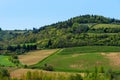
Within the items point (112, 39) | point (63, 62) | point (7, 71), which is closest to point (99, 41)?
point (112, 39)

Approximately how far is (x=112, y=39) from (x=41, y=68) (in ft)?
196

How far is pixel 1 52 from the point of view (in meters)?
178

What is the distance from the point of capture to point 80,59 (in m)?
135

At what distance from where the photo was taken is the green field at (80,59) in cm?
12406

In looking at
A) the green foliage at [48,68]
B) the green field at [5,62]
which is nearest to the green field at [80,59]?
the green foliage at [48,68]

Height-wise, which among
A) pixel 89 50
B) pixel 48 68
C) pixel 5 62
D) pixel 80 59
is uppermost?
pixel 89 50

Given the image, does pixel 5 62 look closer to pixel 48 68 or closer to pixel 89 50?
pixel 48 68

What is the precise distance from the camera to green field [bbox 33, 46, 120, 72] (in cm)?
12406

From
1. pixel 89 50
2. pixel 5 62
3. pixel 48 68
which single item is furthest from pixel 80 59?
pixel 5 62

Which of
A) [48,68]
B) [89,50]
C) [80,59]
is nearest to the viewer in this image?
[48,68]

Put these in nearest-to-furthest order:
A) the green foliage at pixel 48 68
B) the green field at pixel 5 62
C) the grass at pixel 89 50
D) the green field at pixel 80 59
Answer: the green foliage at pixel 48 68
the green field at pixel 80 59
the green field at pixel 5 62
the grass at pixel 89 50

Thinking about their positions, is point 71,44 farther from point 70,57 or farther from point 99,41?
point 70,57

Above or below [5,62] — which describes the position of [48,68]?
below

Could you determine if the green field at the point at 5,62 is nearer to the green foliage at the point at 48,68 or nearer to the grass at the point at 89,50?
the green foliage at the point at 48,68
